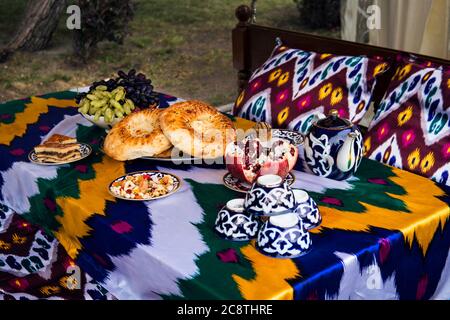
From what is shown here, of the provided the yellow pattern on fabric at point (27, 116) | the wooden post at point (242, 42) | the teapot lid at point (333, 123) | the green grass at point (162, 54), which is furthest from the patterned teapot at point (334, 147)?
the green grass at point (162, 54)

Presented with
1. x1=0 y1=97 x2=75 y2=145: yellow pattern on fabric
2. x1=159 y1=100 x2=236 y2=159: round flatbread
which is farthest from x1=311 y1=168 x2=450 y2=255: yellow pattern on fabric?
x1=0 y1=97 x2=75 y2=145: yellow pattern on fabric

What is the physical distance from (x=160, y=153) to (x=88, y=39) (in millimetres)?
4733

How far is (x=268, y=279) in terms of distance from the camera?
137cm

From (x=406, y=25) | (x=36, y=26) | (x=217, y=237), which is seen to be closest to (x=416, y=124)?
(x=217, y=237)

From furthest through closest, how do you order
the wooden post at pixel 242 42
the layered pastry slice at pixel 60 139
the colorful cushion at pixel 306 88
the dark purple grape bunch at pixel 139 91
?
the wooden post at pixel 242 42, the colorful cushion at pixel 306 88, the dark purple grape bunch at pixel 139 91, the layered pastry slice at pixel 60 139

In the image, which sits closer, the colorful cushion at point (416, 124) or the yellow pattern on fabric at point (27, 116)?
the colorful cushion at point (416, 124)

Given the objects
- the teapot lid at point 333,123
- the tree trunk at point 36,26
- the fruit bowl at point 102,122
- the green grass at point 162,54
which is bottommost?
the green grass at point 162,54

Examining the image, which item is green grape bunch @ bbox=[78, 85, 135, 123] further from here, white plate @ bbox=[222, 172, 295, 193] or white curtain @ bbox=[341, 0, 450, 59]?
white curtain @ bbox=[341, 0, 450, 59]

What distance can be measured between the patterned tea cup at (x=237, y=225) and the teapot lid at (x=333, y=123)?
0.44m

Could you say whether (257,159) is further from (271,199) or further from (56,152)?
(56,152)

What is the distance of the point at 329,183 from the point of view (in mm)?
1850

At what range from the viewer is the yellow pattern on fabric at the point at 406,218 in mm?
1578

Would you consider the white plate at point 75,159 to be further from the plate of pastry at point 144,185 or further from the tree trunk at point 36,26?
the tree trunk at point 36,26
